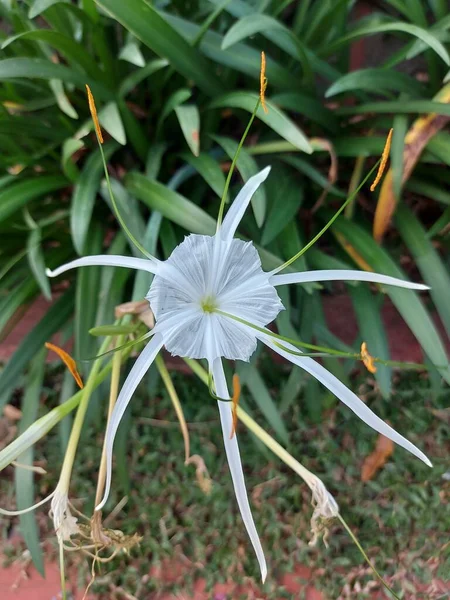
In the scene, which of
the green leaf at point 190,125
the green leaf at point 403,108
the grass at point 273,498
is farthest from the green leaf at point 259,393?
the green leaf at point 403,108

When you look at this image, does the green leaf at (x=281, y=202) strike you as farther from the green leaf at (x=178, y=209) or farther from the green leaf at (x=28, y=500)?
the green leaf at (x=28, y=500)

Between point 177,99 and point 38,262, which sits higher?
point 177,99

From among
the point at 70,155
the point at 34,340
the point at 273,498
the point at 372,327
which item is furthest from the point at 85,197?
the point at 273,498

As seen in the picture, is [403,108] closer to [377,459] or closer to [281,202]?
[281,202]

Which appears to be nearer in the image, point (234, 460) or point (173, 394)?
point (234, 460)

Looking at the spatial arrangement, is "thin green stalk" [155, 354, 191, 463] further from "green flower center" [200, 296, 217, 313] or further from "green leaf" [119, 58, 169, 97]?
"green leaf" [119, 58, 169, 97]

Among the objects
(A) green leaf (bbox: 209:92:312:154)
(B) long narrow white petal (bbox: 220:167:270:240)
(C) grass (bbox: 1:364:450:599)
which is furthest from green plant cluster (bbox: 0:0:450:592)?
(B) long narrow white petal (bbox: 220:167:270:240)

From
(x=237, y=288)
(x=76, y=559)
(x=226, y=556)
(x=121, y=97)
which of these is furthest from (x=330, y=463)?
(x=121, y=97)
